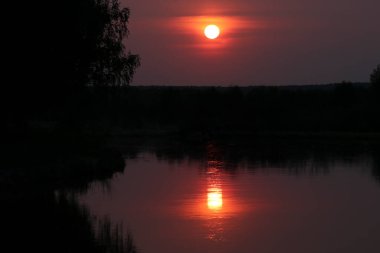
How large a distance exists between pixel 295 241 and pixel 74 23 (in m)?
14.9

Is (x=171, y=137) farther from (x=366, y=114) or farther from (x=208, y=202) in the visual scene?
(x=208, y=202)

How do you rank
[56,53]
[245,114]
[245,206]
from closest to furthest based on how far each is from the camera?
[245,206], [56,53], [245,114]

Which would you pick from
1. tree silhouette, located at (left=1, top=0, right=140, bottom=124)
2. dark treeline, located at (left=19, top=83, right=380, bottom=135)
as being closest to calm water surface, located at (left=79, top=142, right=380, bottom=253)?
tree silhouette, located at (left=1, top=0, right=140, bottom=124)

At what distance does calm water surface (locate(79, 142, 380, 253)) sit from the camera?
18.0m

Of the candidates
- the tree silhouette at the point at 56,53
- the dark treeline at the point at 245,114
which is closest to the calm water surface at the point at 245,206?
the tree silhouette at the point at 56,53

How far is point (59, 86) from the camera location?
3102 centimetres

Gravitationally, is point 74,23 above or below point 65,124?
above

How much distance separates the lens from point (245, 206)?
24641 mm

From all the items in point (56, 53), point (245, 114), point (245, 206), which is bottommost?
point (245, 206)

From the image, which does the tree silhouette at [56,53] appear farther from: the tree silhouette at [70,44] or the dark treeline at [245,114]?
the dark treeline at [245,114]

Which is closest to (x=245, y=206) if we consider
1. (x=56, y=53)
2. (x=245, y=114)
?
(x=56, y=53)

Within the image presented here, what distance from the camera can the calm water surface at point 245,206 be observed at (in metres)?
18.0

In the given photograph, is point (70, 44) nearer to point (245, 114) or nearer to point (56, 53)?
point (56, 53)

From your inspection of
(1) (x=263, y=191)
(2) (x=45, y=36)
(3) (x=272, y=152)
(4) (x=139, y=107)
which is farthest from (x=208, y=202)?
(4) (x=139, y=107)
